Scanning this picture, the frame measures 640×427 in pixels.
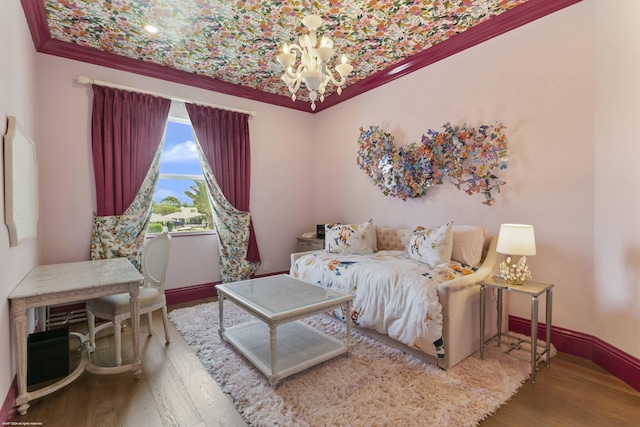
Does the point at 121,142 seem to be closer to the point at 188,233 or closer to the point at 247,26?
the point at 188,233

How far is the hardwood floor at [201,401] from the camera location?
1667mm

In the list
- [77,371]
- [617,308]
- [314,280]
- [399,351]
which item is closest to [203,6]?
[314,280]

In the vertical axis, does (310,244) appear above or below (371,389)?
above

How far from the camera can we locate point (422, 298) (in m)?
2.16

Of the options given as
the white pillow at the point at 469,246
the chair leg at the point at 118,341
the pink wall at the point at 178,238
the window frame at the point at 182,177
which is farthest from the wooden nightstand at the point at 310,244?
the chair leg at the point at 118,341

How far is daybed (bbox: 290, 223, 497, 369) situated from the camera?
2.12m

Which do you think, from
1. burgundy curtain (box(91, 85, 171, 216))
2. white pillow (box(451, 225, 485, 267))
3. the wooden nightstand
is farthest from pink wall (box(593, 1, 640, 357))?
burgundy curtain (box(91, 85, 171, 216))

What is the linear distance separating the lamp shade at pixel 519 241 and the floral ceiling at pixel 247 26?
1.88 m

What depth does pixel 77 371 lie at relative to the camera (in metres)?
1.99

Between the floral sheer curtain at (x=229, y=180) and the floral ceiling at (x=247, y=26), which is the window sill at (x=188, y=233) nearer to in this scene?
the floral sheer curtain at (x=229, y=180)

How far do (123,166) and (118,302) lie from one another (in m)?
1.71

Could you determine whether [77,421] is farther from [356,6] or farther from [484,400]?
[356,6]

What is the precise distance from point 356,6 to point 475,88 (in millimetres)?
1387

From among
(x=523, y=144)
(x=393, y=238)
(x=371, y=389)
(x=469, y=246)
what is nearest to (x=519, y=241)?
(x=469, y=246)
